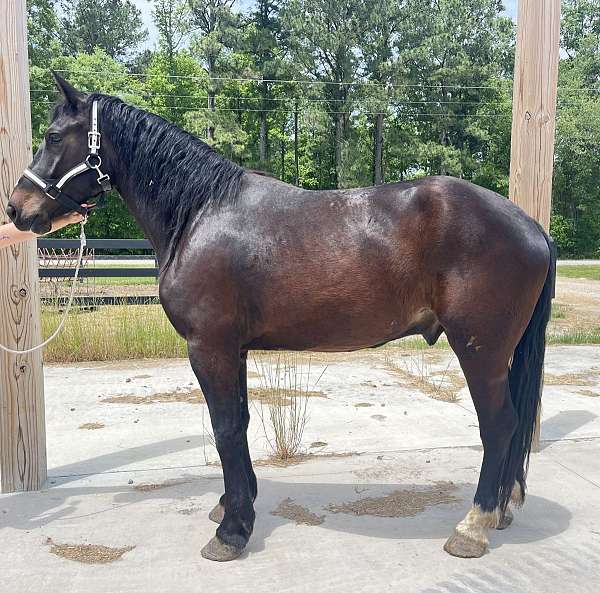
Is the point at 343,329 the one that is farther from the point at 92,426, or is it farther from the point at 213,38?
the point at 213,38

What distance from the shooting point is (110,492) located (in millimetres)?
3422

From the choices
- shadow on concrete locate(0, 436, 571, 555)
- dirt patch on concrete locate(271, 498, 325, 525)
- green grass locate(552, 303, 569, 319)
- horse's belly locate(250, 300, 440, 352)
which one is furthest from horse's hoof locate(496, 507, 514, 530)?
green grass locate(552, 303, 569, 319)

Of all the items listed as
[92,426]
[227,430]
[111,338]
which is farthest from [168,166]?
[111,338]

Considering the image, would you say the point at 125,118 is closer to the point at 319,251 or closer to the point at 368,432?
the point at 319,251

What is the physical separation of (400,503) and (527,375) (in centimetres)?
97

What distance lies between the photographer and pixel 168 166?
2795 millimetres

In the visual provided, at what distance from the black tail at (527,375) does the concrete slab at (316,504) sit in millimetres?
406

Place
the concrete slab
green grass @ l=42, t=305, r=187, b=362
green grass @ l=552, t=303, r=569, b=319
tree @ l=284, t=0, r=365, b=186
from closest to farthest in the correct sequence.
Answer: the concrete slab < green grass @ l=42, t=305, r=187, b=362 < green grass @ l=552, t=303, r=569, b=319 < tree @ l=284, t=0, r=365, b=186

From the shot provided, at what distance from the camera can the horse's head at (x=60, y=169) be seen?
2736mm

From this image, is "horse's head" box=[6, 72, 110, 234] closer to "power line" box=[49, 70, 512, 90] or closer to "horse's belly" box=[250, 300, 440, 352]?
"horse's belly" box=[250, 300, 440, 352]

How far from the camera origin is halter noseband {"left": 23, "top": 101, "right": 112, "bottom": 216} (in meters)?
2.72

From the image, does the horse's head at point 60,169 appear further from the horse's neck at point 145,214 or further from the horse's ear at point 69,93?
the horse's neck at point 145,214

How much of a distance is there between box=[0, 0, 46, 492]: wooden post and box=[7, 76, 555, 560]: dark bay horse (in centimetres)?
73

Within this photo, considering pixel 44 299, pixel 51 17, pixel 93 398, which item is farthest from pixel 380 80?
pixel 93 398
